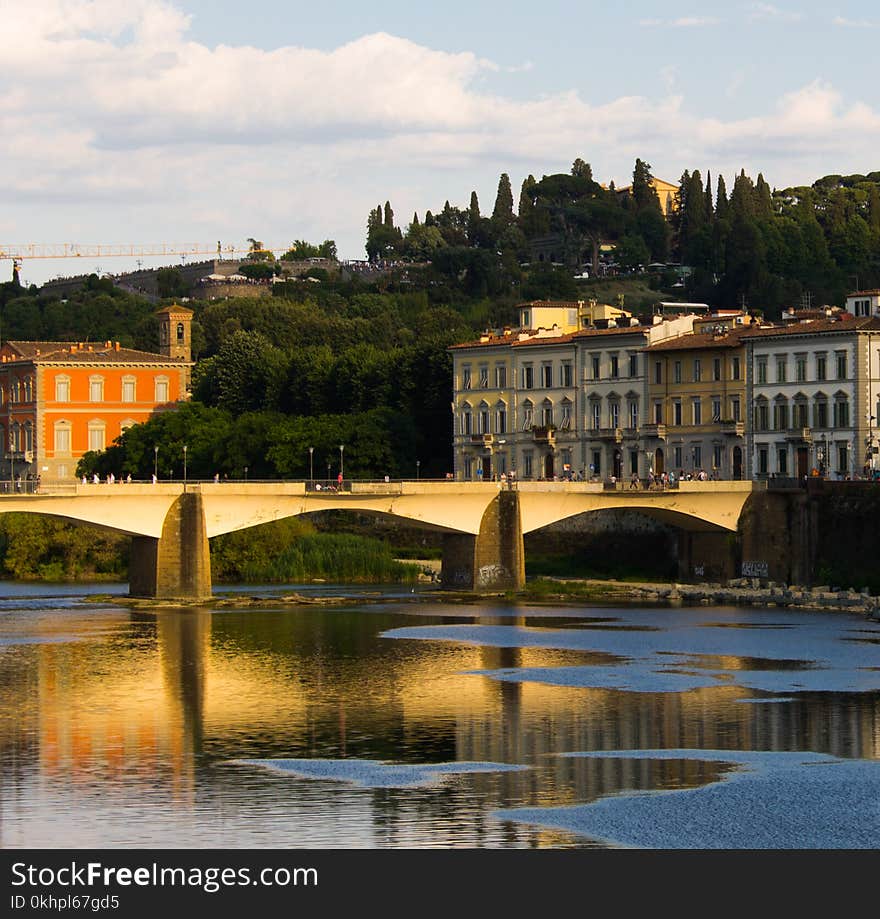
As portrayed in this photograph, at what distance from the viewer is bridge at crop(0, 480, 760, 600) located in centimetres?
6906

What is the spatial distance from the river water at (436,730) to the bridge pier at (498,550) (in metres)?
8.62

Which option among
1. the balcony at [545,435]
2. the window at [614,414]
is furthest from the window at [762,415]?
the balcony at [545,435]

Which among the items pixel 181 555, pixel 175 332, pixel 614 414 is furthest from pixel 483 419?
pixel 175 332

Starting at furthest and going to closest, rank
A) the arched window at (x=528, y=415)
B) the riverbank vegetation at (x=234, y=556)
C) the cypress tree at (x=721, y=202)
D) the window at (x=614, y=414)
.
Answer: the cypress tree at (x=721, y=202)
the arched window at (x=528, y=415)
the window at (x=614, y=414)
the riverbank vegetation at (x=234, y=556)

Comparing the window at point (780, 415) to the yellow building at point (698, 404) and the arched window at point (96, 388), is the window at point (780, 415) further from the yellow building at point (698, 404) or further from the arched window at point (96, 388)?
the arched window at point (96, 388)

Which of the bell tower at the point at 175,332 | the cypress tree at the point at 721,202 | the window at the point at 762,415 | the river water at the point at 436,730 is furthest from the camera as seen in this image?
the cypress tree at the point at 721,202

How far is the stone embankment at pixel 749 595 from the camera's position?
232 feet

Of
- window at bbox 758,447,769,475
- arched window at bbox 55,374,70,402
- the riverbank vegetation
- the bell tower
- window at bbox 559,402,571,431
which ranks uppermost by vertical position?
the bell tower

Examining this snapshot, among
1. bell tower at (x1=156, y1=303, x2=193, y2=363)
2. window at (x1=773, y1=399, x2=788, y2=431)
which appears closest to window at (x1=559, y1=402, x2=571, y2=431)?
window at (x1=773, y1=399, x2=788, y2=431)

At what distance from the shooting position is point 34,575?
85875 mm

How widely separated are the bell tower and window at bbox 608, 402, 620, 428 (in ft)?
140

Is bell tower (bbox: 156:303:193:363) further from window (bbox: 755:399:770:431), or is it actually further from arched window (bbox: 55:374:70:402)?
window (bbox: 755:399:770:431)

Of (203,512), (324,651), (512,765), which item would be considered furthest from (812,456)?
(512,765)
